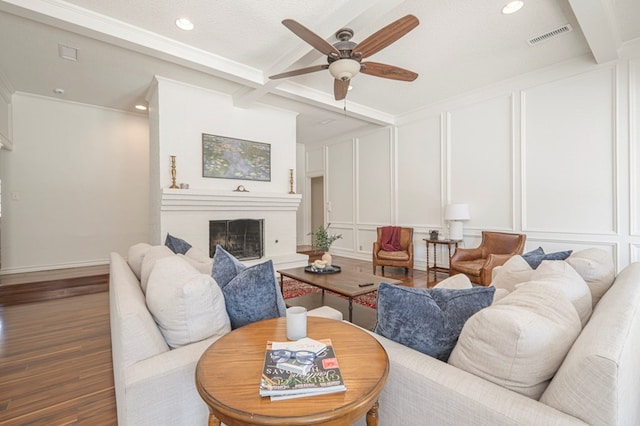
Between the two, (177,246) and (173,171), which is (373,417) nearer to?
(177,246)

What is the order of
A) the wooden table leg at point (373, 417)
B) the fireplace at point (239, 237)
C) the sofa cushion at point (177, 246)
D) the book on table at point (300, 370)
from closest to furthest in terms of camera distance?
the book on table at point (300, 370), the wooden table leg at point (373, 417), the sofa cushion at point (177, 246), the fireplace at point (239, 237)

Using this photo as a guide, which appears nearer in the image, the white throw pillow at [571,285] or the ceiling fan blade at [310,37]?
the white throw pillow at [571,285]

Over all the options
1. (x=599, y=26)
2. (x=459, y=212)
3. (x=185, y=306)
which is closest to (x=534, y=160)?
(x=459, y=212)

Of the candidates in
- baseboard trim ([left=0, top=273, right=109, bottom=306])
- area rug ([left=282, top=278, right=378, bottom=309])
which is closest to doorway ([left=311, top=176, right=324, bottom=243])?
area rug ([left=282, top=278, right=378, bottom=309])

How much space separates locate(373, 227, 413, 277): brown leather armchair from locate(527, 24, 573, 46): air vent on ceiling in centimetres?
294

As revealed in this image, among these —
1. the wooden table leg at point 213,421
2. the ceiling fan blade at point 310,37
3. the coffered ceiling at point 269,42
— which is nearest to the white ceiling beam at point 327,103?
the coffered ceiling at point 269,42

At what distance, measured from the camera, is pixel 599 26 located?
2.68 metres

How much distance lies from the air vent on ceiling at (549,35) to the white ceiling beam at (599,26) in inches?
7.3

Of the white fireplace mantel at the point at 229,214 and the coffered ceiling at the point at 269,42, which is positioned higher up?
the coffered ceiling at the point at 269,42

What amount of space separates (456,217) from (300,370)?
408 cm

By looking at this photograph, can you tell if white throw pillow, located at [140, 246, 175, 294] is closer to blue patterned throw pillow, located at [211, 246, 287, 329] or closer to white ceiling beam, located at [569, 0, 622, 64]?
blue patterned throw pillow, located at [211, 246, 287, 329]

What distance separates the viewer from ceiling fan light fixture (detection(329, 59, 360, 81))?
2416mm

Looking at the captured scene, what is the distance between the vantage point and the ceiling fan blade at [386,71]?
2.67m

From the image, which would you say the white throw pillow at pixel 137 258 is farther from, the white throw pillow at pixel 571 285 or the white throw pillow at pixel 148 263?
the white throw pillow at pixel 571 285
